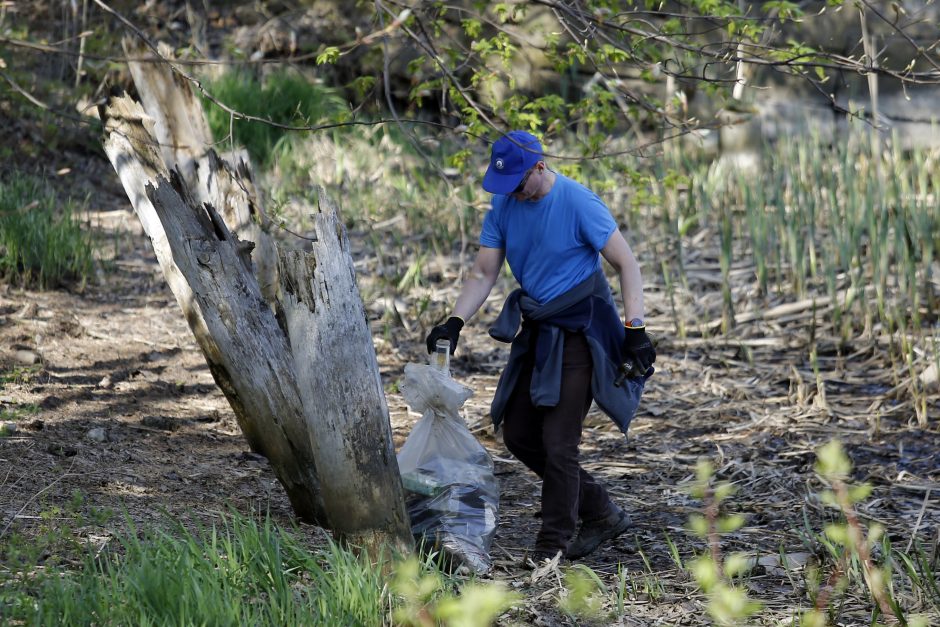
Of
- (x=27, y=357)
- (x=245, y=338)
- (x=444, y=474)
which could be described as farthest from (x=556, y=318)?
(x=27, y=357)

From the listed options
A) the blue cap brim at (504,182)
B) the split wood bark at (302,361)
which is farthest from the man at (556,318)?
the split wood bark at (302,361)

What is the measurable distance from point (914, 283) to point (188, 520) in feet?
13.4

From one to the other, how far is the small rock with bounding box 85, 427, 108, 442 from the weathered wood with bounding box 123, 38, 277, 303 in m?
1.05

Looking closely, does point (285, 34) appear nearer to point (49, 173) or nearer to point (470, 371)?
point (49, 173)

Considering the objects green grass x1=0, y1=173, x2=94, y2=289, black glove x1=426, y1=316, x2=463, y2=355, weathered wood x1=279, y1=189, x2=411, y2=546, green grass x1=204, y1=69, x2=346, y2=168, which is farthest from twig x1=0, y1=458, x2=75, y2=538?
green grass x1=204, y1=69, x2=346, y2=168

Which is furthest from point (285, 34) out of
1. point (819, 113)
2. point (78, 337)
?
point (78, 337)

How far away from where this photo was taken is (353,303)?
10.8ft

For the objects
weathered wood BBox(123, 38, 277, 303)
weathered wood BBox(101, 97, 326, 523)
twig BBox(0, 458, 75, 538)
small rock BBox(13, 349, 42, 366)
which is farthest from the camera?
weathered wood BBox(123, 38, 277, 303)

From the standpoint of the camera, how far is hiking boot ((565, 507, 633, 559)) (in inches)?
156

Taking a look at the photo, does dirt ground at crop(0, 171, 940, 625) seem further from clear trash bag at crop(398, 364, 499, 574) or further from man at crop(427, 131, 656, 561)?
man at crop(427, 131, 656, 561)

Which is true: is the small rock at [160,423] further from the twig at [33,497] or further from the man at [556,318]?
the man at [556,318]

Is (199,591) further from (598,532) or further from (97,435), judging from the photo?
(97,435)

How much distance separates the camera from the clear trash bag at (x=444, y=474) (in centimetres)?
359

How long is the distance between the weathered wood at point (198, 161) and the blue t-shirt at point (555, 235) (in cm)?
147
